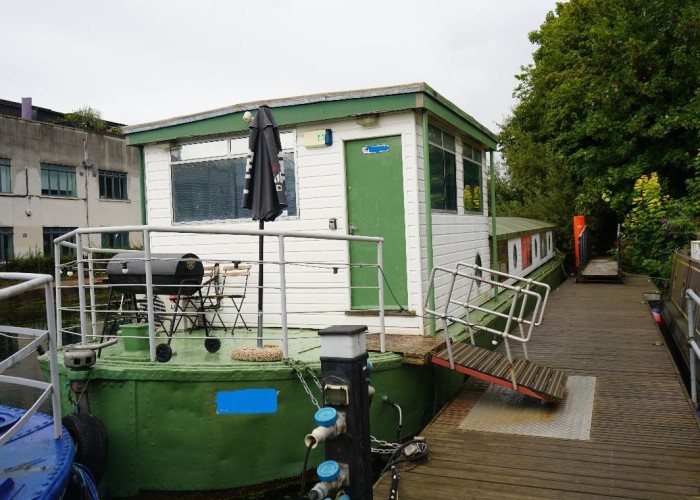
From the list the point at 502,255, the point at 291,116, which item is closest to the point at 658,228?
the point at 502,255

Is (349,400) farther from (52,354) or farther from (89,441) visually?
(89,441)

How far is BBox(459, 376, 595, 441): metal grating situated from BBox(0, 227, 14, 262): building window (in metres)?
25.1

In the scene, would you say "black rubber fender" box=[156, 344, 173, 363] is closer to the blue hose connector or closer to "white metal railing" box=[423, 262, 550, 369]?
the blue hose connector

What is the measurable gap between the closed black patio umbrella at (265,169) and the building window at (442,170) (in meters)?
2.03

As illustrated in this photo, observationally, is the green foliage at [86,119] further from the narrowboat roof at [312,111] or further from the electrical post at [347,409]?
the electrical post at [347,409]

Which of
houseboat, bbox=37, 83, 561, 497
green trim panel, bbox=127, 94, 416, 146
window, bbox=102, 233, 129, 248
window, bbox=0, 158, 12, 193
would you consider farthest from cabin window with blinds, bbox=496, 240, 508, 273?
window, bbox=0, 158, 12, 193

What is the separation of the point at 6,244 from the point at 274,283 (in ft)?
75.9

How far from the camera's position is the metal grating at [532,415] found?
17.3ft

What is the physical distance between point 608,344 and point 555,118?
13955 millimetres

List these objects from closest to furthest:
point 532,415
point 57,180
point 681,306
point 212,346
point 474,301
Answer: point 212,346 < point 532,415 < point 474,301 < point 681,306 < point 57,180

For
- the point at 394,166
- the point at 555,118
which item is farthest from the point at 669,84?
the point at 394,166

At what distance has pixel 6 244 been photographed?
84.4 feet

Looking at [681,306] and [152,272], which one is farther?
[681,306]

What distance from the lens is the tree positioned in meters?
16.8
